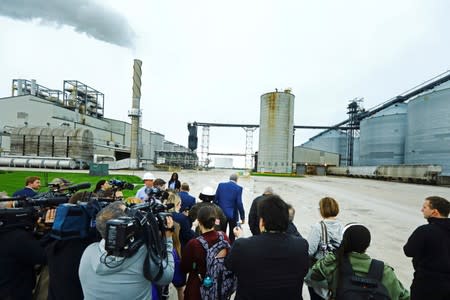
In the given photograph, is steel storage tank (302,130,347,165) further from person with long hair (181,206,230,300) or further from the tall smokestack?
person with long hair (181,206,230,300)

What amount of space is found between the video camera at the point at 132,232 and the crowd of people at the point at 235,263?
0.13 feet

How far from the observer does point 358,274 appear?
1.95 m

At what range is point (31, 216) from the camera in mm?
2184

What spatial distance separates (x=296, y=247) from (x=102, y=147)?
51.6 meters

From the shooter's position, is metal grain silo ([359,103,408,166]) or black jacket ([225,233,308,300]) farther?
metal grain silo ([359,103,408,166])

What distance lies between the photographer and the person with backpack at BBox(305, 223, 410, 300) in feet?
6.15

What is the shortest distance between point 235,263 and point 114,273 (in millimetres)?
871

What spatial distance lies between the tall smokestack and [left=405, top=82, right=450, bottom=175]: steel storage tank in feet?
143

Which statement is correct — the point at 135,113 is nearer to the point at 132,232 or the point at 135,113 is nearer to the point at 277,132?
the point at 277,132

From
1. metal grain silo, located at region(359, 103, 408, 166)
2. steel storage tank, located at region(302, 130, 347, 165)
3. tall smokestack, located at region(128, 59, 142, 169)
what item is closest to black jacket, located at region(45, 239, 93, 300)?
tall smokestack, located at region(128, 59, 142, 169)

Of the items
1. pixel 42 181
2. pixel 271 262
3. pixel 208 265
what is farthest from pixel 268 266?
pixel 42 181

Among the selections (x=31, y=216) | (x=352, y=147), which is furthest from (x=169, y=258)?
(x=352, y=147)

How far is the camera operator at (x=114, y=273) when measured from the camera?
1.71m

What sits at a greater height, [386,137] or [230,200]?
[386,137]
